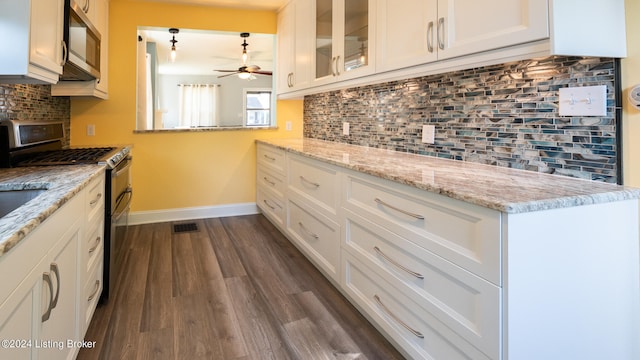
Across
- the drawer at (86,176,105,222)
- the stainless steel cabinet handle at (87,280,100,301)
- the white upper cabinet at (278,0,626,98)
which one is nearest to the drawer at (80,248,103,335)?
the stainless steel cabinet handle at (87,280,100,301)

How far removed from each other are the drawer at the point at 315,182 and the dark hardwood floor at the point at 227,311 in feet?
1.66

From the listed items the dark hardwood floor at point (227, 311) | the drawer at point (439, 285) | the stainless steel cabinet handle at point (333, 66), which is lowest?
the dark hardwood floor at point (227, 311)

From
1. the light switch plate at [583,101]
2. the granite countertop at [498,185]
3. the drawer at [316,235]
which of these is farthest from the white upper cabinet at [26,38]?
the light switch plate at [583,101]

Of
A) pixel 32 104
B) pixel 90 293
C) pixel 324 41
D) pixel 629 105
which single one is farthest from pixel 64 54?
pixel 629 105

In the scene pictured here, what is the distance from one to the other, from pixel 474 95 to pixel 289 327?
1.46m

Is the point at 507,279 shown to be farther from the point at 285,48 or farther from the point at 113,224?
the point at 285,48

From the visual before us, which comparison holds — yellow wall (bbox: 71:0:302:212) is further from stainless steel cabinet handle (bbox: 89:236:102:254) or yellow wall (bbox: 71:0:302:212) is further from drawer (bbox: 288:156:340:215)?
stainless steel cabinet handle (bbox: 89:236:102:254)

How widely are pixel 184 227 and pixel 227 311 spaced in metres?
1.81

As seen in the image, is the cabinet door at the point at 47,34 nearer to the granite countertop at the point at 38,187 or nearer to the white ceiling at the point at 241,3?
the granite countertop at the point at 38,187

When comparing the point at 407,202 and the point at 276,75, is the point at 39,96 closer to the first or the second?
the point at 276,75

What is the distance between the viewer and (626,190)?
3.86 ft

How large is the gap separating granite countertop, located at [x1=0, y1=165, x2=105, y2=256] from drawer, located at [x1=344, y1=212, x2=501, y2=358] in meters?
1.15

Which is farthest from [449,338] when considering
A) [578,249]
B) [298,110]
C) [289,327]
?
[298,110]

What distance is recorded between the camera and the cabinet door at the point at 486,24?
1.25 metres
